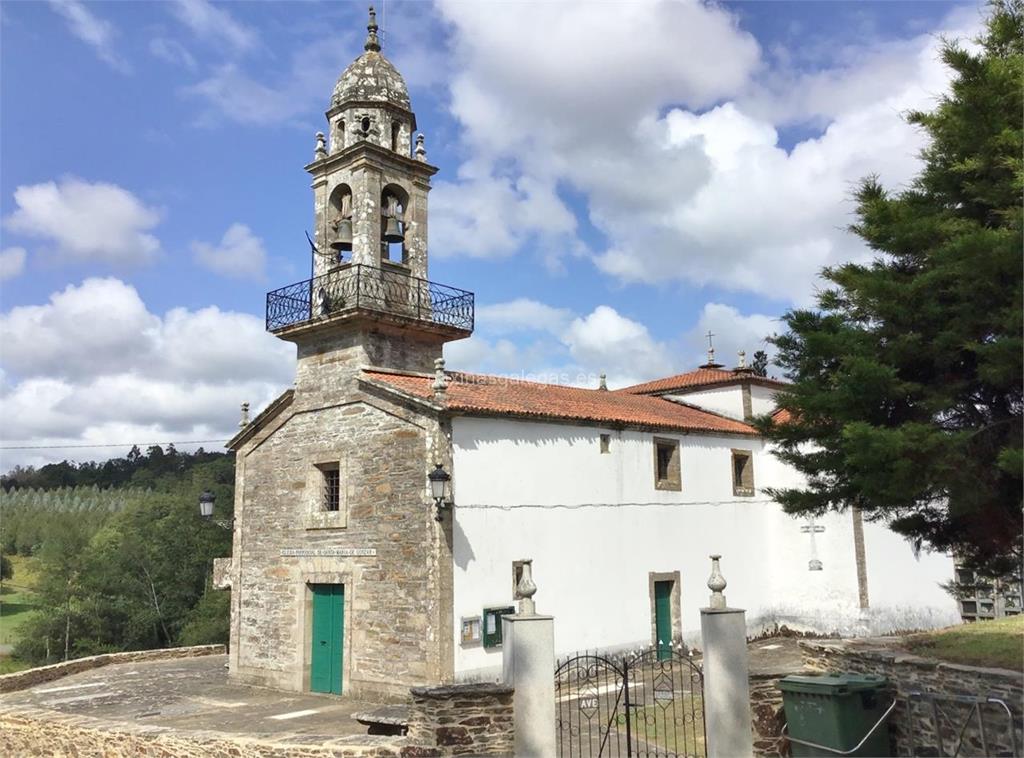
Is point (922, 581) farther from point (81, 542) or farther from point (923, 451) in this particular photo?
point (81, 542)

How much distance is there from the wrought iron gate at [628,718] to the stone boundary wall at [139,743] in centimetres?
246

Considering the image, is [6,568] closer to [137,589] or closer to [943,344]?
[137,589]

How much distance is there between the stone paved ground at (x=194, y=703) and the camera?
12.6 metres

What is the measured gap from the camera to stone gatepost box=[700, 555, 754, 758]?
8453 millimetres

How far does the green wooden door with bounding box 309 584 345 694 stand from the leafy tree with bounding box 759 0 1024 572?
9300mm

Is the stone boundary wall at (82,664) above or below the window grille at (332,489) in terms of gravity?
below

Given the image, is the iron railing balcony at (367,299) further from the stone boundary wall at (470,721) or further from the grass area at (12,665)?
the grass area at (12,665)

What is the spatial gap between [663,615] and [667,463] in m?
3.43

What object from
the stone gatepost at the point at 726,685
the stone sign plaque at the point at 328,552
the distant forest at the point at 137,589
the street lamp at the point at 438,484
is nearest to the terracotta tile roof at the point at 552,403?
the street lamp at the point at 438,484

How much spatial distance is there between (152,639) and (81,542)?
10.4 m

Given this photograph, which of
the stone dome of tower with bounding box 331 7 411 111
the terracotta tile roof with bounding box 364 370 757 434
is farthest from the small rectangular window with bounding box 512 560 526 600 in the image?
the stone dome of tower with bounding box 331 7 411 111

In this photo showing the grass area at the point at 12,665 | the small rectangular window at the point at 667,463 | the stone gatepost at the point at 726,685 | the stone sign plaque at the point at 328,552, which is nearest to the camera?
the stone gatepost at the point at 726,685

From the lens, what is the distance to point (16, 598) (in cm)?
6688

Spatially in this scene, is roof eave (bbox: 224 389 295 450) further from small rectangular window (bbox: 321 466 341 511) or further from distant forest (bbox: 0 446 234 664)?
distant forest (bbox: 0 446 234 664)
